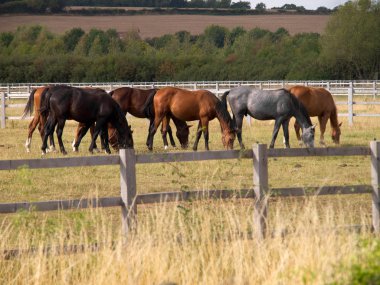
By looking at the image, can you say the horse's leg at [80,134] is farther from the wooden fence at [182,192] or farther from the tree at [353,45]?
the tree at [353,45]

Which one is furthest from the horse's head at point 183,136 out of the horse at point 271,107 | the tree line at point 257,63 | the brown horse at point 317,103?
the tree line at point 257,63

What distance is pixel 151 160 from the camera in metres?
9.74

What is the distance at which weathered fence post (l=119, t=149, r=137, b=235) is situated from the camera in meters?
9.47

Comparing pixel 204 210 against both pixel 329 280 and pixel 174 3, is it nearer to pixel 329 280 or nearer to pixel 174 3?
pixel 329 280

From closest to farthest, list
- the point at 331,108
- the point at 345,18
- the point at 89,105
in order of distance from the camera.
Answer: the point at 89,105 → the point at 331,108 → the point at 345,18

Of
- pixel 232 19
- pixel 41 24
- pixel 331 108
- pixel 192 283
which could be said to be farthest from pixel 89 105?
pixel 232 19

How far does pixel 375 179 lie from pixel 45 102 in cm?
1207

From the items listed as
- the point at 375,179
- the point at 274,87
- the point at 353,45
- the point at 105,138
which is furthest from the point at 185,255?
the point at 353,45

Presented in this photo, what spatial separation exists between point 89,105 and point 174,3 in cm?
14966

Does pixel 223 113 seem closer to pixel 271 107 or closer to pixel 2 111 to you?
pixel 271 107

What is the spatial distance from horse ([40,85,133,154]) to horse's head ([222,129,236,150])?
2.06m

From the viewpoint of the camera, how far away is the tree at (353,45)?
7988 cm

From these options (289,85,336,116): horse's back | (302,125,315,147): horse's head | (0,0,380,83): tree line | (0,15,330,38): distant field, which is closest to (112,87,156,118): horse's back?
(289,85,336,116): horse's back

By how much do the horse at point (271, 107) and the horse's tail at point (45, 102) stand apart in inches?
149
